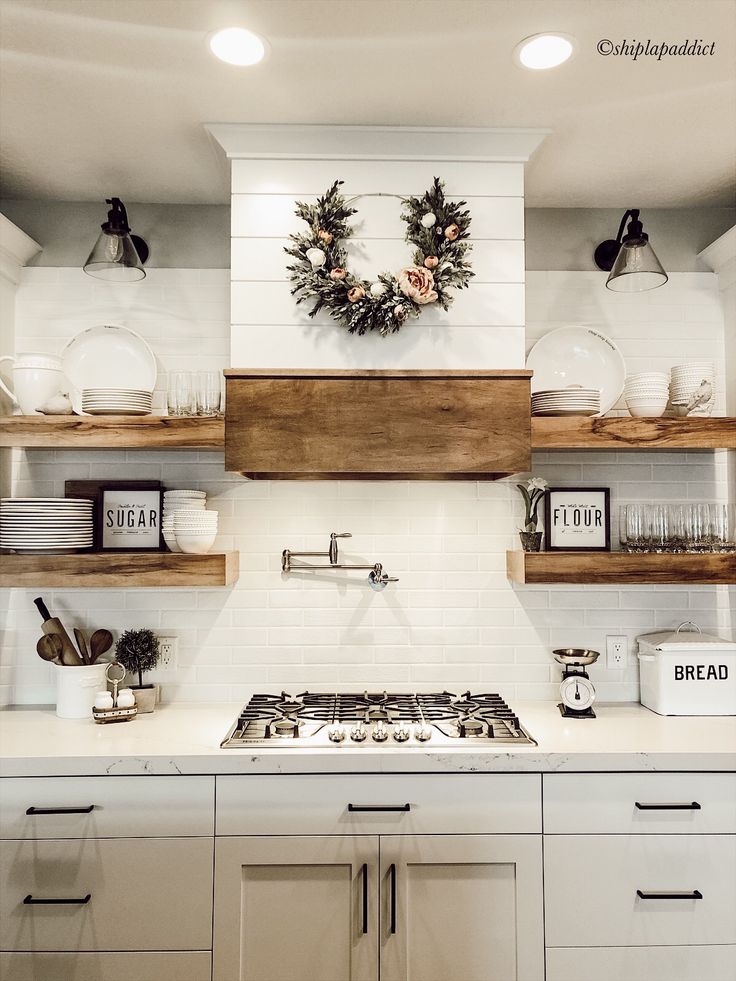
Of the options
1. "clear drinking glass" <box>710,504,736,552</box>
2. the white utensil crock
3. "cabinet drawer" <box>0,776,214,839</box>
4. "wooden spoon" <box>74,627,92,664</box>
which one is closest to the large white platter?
"wooden spoon" <box>74,627,92,664</box>

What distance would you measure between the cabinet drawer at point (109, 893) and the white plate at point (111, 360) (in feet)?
4.77

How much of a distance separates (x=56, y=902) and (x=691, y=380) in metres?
2.44

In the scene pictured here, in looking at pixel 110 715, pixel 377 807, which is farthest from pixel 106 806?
pixel 377 807

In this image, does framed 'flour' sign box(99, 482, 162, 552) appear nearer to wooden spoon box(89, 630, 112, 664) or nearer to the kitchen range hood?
wooden spoon box(89, 630, 112, 664)

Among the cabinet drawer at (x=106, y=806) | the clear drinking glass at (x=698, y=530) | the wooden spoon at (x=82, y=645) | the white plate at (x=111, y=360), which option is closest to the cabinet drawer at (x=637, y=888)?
the clear drinking glass at (x=698, y=530)

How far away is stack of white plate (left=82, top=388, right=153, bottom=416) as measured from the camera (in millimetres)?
2268

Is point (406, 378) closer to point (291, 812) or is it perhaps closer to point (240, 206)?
point (240, 206)

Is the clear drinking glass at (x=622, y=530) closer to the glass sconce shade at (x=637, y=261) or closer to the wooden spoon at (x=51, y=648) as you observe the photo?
the glass sconce shade at (x=637, y=261)

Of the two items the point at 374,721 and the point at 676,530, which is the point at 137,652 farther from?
the point at 676,530

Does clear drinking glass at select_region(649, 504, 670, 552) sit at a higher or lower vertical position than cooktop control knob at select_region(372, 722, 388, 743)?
higher

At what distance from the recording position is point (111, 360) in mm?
2533

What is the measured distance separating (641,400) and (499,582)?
30.9 inches

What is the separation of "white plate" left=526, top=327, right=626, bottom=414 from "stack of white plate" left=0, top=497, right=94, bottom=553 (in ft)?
5.35

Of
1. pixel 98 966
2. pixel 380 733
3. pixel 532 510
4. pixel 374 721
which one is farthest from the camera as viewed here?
pixel 532 510
